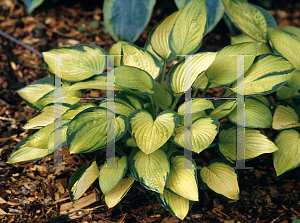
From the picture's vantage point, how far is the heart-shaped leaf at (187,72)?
1.20m

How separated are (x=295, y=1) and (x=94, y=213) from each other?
266 centimetres

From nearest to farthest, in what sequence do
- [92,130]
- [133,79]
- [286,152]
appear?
[92,130] < [133,79] < [286,152]

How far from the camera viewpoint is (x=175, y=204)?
3.87 feet

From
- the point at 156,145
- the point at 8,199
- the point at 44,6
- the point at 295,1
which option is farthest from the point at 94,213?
the point at 295,1

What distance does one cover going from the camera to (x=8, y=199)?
4.37 feet

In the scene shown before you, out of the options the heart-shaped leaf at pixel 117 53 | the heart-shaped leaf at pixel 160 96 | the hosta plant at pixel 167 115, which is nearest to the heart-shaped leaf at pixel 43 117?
the hosta plant at pixel 167 115

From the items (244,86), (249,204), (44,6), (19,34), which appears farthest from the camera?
(44,6)

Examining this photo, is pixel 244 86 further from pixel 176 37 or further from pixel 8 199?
pixel 8 199

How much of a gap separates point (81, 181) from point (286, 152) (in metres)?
0.99

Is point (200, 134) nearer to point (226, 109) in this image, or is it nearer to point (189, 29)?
point (226, 109)

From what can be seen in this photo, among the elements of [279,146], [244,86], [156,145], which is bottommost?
[279,146]

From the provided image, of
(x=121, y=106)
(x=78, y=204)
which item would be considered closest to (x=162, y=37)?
(x=121, y=106)

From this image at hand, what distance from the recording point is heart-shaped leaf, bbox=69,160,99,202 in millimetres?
1179

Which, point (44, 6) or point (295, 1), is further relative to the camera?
point (295, 1)
